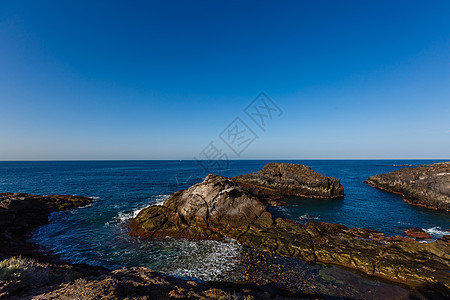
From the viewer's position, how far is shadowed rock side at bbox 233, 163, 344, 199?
153 feet

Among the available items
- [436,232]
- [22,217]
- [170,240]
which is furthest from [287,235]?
[22,217]

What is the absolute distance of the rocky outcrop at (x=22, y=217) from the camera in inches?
744

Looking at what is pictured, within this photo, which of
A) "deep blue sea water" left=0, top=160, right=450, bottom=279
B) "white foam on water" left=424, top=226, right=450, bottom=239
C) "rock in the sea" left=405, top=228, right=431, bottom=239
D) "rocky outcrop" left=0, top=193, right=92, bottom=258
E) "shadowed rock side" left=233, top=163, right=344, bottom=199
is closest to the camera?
"deep blue sea water" left=0, top=160, right=450, bottom=279

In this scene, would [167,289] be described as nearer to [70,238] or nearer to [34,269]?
[34,269]

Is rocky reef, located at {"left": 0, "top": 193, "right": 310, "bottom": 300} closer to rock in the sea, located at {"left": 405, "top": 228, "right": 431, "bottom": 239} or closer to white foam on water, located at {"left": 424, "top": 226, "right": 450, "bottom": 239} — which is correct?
rock in the sea, located at {"left": 405, "top": 228, "right": 431, "bottom": 239}

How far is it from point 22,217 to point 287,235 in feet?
126

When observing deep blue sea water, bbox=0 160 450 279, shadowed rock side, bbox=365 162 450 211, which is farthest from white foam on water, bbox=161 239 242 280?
shadowed rock side, bbox=365 162 450 211

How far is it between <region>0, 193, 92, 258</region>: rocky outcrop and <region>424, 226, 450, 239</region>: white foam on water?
1956 inches

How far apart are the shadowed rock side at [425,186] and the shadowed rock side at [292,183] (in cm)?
1603

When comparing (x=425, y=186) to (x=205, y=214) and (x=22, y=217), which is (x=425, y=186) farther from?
(x=22, y=217)

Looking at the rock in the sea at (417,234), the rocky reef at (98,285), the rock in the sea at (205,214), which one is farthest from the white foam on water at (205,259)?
the rock in the sea at (417,234)

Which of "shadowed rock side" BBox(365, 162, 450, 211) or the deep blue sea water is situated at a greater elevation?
"shadowed rock side" BBox(365, 162, 450, 211)

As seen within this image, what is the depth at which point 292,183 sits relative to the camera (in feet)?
165

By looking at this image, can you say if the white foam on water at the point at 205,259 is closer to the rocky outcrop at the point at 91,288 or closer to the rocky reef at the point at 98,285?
→ the rocky reef at the point at 98,285
